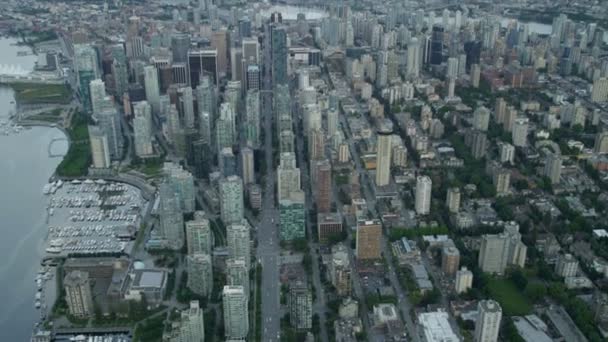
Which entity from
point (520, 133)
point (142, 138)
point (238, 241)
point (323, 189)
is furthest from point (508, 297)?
point (142, 138)

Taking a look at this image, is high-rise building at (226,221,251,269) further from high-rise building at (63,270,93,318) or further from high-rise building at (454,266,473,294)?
high-rise building at (454,266,473,294)

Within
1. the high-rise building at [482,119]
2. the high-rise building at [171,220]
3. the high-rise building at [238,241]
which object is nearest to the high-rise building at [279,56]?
the high-rise building at [482,119]

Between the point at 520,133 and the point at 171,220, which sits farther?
the point at 520,133

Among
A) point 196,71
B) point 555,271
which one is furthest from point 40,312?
point 196,71

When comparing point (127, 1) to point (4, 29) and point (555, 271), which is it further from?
point (555, 271)

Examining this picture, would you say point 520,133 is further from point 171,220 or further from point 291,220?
point 171,220
